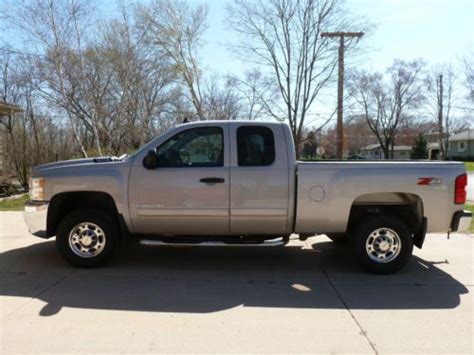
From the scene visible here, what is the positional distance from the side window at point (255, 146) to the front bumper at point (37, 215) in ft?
8.86

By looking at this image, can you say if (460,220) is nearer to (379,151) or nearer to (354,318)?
(354,318)

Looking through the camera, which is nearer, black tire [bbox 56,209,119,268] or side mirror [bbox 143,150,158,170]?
side mirror [bbox 143,150,158,170]

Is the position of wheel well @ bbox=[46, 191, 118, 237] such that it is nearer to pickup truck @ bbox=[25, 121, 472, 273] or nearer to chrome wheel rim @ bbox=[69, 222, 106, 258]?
pickup truck @ bbox=[25, 121, 472, 273]

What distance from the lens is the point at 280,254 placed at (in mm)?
6820

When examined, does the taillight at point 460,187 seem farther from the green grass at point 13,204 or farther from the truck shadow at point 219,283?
the green grass at point 13,204

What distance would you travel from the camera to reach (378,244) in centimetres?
567

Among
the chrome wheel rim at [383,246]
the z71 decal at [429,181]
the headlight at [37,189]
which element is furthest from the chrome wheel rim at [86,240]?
the z71 decal at [429,181]

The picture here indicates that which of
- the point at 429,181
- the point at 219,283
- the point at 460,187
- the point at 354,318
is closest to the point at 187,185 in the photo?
the point at 219,283

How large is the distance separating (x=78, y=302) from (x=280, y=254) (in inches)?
129

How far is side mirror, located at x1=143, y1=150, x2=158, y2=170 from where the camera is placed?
5512 mm

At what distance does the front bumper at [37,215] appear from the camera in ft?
18.8

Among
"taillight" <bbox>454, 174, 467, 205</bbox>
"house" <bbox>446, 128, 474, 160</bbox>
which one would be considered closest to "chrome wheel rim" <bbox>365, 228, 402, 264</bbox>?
"taillight" <bbox>454, 174, 467, 205</bbox>

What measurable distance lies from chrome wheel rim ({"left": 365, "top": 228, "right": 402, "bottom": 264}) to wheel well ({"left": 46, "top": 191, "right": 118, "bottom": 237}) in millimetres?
3469

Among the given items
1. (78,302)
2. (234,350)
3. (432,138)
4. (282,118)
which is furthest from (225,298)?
(432,138)
